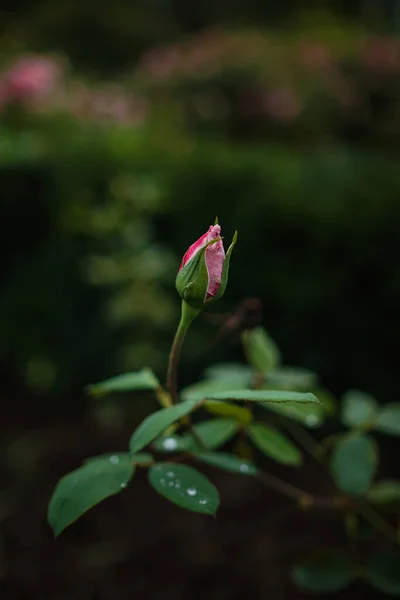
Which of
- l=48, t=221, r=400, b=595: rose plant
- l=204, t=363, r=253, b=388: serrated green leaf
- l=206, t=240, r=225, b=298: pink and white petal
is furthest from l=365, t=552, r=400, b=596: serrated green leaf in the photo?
l=206, t=240, r=225, b=298: pink and white petal

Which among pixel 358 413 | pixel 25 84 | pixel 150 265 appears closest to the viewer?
pixel 358 413

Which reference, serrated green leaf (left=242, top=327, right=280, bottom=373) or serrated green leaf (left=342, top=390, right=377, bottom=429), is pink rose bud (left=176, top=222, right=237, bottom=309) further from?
serrated green leaf (left=342, top=390, right=377, bottom=429)

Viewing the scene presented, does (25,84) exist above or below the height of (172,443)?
above

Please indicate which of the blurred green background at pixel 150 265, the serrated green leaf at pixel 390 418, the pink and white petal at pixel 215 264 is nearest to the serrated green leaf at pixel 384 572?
the serrated green leaf at pixel 390 418

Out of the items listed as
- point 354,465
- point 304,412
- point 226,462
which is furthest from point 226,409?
point 354,465

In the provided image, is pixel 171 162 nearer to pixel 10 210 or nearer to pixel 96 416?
pixel 10 210

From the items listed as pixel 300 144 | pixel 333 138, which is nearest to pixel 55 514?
pixel 300 144

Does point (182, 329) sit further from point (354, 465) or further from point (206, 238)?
point (354, 465)
